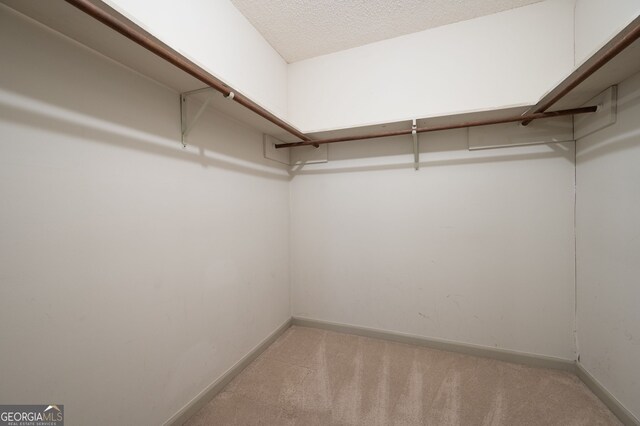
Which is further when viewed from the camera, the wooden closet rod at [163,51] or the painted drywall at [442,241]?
the painted drywall at [442,241]

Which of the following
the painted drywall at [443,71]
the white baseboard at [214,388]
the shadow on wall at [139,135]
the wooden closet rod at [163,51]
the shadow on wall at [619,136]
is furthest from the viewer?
the painted drywall at [443,71]

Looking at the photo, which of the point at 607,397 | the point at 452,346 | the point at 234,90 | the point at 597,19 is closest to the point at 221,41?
the point at 234,90

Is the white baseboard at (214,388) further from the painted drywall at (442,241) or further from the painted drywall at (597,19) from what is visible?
the painted drywall at (597,19)

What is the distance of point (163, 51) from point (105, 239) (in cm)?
85

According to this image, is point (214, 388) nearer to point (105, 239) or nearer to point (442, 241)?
point (105, 239)

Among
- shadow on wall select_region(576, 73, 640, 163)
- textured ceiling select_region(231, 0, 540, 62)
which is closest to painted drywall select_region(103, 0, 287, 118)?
textured ceiling select_region(231, 0, 540, 62)

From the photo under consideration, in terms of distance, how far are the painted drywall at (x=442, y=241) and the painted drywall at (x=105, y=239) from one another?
1032mm

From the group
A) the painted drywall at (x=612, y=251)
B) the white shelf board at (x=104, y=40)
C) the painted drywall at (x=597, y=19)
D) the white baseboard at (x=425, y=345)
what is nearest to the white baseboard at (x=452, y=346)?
the white baseboard at (x=425, y=345)

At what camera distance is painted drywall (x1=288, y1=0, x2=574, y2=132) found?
6.09 feet

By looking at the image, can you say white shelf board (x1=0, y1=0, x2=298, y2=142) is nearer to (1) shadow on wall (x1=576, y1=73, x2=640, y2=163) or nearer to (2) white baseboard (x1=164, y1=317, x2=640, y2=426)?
(2) white baseboard (x1=164, y1=317, x2=640, y2=426)

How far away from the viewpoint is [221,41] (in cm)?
179

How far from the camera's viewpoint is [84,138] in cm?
106

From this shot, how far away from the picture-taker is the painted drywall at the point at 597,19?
4.42 ft

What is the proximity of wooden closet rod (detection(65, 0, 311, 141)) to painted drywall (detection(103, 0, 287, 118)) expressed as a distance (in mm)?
36
